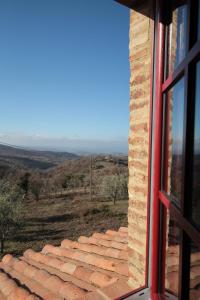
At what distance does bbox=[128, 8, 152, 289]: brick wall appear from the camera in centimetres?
211

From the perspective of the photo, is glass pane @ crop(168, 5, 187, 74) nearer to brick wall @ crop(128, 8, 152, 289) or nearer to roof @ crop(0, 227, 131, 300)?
brick wall @ crop(128, 8, 152, 289)

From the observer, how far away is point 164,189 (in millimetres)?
1650

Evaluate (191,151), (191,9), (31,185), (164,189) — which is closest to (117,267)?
(164,189)

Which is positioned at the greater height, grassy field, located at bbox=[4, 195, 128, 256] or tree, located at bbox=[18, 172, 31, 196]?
tree, located at bbox=[18, 172, 31, 196]

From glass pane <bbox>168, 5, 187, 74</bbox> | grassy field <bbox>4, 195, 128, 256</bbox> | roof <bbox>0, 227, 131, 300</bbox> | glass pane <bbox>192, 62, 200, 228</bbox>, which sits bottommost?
grassy field <bbox>4, 195, 128, 256</bbox>

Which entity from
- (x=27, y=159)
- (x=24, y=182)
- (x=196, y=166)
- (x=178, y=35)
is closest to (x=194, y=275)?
(x=196, y=166)

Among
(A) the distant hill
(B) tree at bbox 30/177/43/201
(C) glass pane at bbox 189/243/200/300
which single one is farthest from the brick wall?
(A) the distant hill

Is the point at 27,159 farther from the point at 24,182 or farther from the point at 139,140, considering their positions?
the point at 139,140

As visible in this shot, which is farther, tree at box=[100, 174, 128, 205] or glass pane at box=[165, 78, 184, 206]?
tree at box=[100, 174, 128, 205]

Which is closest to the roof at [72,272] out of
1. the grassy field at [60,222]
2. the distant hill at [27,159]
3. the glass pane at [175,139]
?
the glass pane at [175,139]

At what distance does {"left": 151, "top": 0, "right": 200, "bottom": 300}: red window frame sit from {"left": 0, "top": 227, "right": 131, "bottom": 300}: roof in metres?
0.86

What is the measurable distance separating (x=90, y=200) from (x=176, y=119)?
26.5m

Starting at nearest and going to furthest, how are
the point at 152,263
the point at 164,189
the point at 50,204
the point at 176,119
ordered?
the point at 176,119 < the point at 164,189 < the point at 152,263 < the point at 50,204

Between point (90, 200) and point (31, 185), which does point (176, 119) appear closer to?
point (90, 200)
